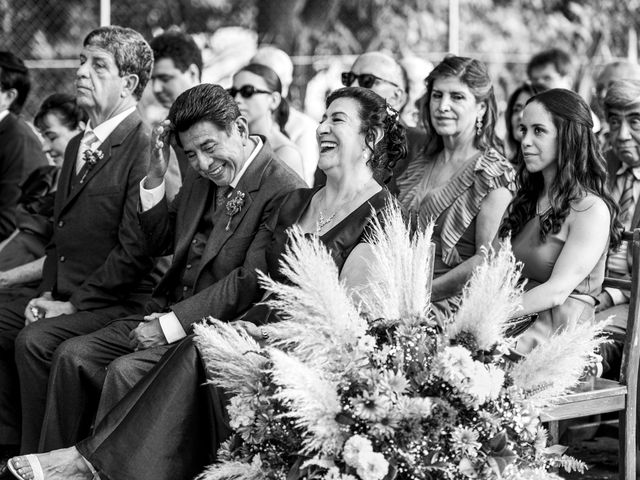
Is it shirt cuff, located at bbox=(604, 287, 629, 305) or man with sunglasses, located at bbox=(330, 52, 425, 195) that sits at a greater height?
man with sunglasses, located at bbox=(330, 52, 425, 195)

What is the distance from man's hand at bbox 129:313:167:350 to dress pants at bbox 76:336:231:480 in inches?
20.5

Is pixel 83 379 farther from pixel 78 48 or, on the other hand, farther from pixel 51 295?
pixel 78 48

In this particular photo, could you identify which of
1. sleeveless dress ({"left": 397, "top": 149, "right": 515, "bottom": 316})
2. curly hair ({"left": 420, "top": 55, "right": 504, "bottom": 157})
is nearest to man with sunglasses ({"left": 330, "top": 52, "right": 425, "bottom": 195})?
curly hair ({"left": 420, "top": 55, "right": 504, "bottom": 157})

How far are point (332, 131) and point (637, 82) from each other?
1.68 meters

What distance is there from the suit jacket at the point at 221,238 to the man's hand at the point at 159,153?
0.34 ft

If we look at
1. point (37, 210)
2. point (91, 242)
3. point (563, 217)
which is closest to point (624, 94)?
point (563, 217)

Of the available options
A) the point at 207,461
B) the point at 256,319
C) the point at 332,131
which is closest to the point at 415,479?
the point at 207,461

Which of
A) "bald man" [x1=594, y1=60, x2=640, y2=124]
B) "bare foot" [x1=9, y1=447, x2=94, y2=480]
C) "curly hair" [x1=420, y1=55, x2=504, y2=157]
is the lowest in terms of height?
"bare foot" [x1=9, y1=447, x2=94, y2=480]

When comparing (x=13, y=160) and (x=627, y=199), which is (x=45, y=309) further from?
(x=627, y=199)

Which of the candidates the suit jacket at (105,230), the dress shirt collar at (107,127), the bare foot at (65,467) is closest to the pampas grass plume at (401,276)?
the bare foot at (65,467)

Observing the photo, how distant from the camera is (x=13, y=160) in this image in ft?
21.7

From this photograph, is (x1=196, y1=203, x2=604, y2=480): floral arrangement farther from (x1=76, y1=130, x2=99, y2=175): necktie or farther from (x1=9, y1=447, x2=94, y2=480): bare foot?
(x1=76, y1=130, x2=99, y2=175): necktie

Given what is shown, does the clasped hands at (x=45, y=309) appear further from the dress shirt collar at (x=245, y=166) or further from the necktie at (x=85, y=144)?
the dress shirt collar at (x=245, y=166)

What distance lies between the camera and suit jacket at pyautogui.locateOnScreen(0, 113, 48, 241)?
21.6ft
